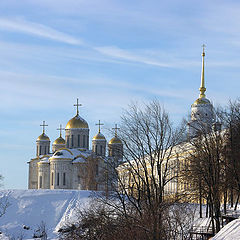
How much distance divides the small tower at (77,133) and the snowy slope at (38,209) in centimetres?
2610

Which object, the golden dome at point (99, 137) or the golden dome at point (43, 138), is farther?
the golden dome at point (43, 138)

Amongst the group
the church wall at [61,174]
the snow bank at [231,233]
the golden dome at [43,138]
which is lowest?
the snow bank at [231,233]

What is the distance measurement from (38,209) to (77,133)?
3268cm

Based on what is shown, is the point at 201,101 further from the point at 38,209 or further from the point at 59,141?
the point at 59,141

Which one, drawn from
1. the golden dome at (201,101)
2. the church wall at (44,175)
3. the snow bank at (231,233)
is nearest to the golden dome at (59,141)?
the church wall at (44,175)

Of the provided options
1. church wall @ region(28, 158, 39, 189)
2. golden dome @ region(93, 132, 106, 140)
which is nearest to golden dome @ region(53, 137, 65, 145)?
church wall @ region(28, 158, 39, 189)

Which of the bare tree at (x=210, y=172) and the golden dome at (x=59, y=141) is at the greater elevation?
the golden dome at (x=59, y=141)

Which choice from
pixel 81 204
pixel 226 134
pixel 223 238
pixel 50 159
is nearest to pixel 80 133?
pixel 50 159

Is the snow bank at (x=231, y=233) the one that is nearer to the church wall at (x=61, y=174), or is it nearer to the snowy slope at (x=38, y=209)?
the snowy slope at (x=38, y=209)

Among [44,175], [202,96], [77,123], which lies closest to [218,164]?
[202,96]

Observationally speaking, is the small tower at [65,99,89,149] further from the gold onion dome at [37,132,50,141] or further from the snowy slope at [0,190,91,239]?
the snowy slope at [0,190,91,239]

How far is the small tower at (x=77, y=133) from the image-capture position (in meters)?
95.4

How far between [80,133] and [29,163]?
10483mm

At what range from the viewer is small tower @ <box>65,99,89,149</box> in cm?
9538
